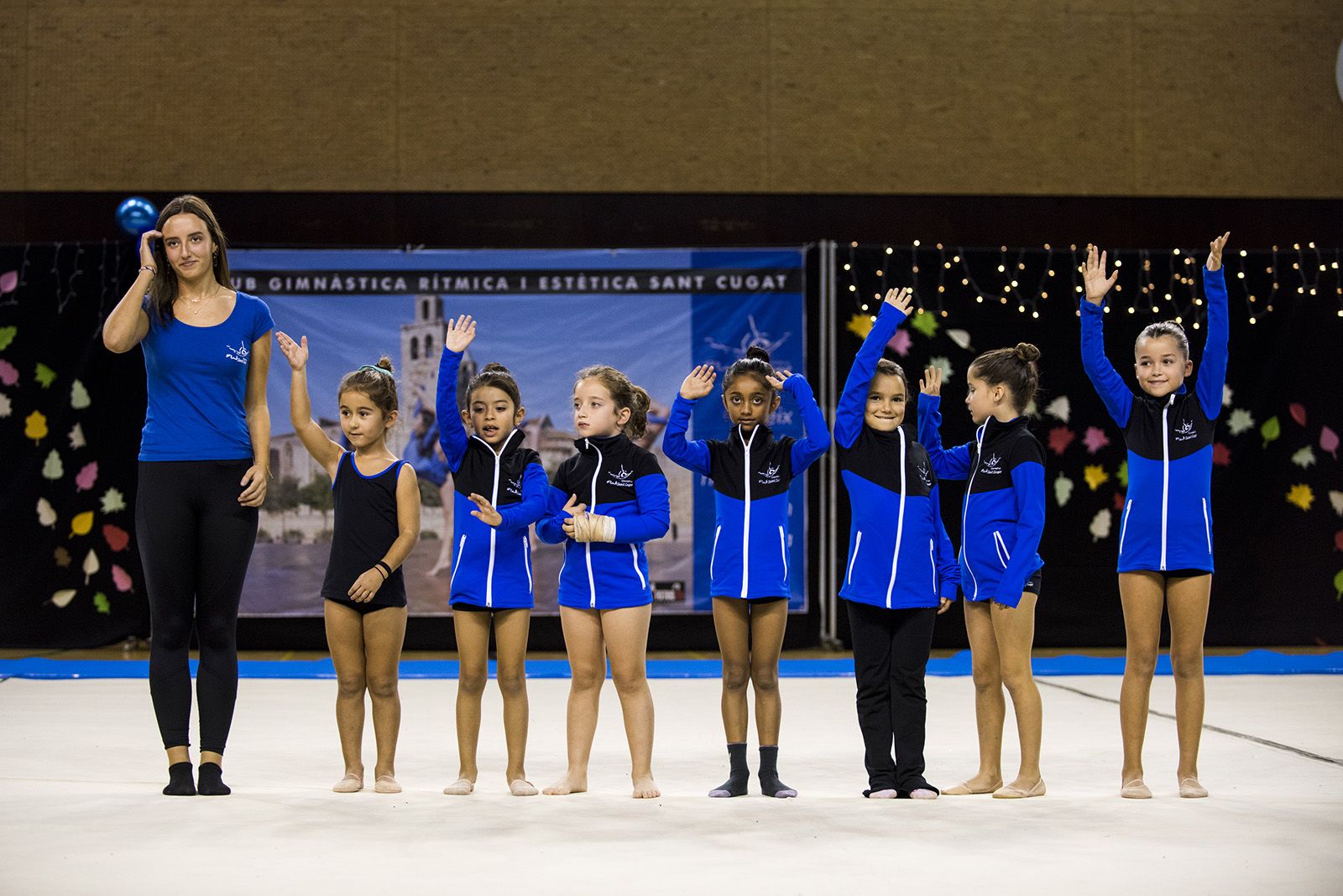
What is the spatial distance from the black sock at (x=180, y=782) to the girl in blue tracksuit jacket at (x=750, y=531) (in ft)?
4.33

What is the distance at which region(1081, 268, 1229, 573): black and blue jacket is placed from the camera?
3758 millimetres

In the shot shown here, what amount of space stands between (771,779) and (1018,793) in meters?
0.63

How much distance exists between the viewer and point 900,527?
375 cm

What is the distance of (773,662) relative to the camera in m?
3.74

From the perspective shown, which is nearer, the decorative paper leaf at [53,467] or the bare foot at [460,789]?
the bare foot at [460,789]

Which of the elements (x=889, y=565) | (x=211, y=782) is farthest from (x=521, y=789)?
(x=889, y=565)

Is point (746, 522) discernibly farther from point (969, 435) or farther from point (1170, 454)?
point (969, 435)

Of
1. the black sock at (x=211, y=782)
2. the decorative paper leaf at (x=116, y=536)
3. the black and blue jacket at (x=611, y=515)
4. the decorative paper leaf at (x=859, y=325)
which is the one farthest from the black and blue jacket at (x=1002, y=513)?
the decorative paper leaf at (x=116, y=536)

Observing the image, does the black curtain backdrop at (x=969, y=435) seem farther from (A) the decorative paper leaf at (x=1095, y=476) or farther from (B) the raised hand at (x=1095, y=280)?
(B) the raised hand at (x=1095, y=280)

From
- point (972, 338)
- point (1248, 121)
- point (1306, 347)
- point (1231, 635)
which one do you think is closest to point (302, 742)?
point (972, 338)

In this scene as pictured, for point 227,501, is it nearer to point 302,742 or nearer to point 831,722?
point 302,742

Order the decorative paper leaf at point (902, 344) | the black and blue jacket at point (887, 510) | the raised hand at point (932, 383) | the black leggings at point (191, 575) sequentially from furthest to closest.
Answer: the decorative paper leaf at point (902, 344) → the raised hand at point (932, 383) → the black and blue jacket at point (887, 510) → the black leggings at point (191, 575)

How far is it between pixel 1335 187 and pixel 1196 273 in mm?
1280

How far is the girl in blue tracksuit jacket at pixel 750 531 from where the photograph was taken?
3719 mm
